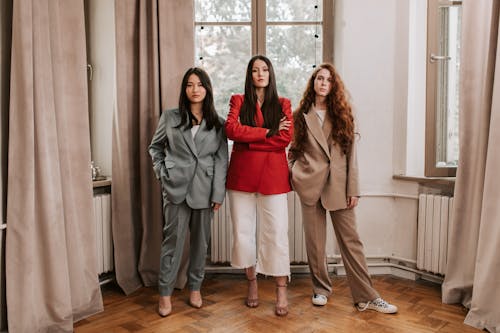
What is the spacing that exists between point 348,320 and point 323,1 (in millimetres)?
2141

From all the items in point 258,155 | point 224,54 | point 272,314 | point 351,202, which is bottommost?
point 272,314

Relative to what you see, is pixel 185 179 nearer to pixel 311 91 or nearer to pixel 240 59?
pixel 311 91

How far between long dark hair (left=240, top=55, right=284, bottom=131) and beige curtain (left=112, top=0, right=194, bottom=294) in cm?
64

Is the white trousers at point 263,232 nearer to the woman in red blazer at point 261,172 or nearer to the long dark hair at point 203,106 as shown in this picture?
the woman in red blazer at point 261,172

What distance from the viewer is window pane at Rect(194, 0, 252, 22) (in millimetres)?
3203

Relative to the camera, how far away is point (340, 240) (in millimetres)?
2562

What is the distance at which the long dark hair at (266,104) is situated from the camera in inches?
96.0

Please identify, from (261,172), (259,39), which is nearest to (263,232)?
(261,172)

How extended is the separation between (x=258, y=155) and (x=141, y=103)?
924 millimetres

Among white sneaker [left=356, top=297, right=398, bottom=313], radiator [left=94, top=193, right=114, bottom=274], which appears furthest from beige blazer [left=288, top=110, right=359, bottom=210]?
radiator [left=94, top=193, right=114, bottom=274]

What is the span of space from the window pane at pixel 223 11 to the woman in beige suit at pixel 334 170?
97cm

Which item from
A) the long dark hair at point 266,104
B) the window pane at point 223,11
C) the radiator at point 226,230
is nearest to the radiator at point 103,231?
the radiator at point 226,230

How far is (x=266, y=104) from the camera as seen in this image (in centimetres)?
246

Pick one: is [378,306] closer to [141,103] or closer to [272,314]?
[272,314]
